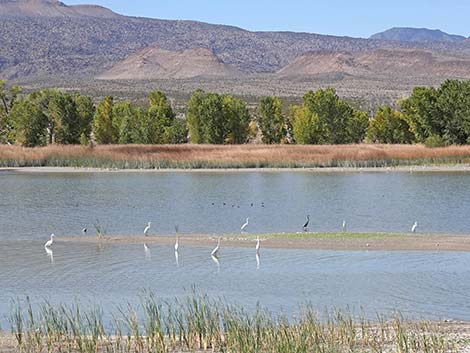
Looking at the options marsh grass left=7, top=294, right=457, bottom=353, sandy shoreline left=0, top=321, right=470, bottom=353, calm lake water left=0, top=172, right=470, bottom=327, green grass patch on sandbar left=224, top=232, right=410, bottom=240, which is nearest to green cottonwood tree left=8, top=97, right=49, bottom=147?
calm lake water left=0, top=172, right=470, bottom=327

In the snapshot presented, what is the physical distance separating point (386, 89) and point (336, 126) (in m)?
103

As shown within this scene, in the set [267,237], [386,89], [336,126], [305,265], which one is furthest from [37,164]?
[386,89]

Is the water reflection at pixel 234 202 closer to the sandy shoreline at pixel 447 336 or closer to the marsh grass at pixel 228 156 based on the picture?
the marsh grass at pixel 228 156

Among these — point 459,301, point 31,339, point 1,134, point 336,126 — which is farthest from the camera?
point 1,134

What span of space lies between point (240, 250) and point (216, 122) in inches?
2080

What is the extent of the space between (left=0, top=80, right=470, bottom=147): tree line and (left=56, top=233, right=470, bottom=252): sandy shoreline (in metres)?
46.8

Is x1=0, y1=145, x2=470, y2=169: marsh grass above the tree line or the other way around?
the other way around

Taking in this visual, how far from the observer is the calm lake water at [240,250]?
1902 centimetres

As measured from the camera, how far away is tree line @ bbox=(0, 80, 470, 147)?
75312 millimetres

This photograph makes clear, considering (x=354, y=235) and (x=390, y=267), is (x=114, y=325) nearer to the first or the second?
(x=390, y=267)

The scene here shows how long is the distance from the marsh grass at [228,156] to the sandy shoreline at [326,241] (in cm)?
3699

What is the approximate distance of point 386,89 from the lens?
17850cm

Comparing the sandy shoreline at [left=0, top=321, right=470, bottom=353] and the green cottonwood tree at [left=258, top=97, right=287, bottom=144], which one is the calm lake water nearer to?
the sandy shoreline at [left=0, top=321, right=470, bottom=353]

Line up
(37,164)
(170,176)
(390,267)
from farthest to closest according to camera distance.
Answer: (37,164) → (170,176) → (390,267)
